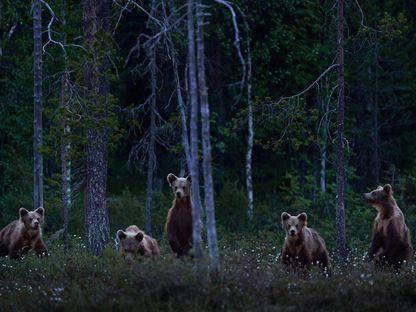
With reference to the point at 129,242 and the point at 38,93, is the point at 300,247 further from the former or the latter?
the point at 38,93

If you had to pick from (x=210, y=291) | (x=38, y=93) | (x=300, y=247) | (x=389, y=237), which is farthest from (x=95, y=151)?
(x=210, y=291)

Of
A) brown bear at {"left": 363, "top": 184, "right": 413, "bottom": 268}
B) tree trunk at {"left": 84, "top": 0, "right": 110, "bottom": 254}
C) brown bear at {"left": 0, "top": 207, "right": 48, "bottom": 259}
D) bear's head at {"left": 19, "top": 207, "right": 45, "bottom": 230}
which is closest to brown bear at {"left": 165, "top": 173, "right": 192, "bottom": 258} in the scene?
tree trunk at {"left": 84, "top": 0, "right": 110, "bottom": 254}

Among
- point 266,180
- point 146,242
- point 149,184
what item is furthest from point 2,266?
point 266,180

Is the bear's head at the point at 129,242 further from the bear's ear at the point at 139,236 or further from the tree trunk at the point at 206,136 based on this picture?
the tree trunk at the point at 206,136

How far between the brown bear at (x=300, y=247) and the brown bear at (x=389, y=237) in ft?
4.05

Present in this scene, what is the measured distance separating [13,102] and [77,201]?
402cm

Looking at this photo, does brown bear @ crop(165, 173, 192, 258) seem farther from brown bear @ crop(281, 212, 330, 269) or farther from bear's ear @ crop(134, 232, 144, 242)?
brown bear @ crop(281, 212, 330, 269)

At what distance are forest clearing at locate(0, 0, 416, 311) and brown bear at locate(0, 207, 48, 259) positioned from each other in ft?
0.14

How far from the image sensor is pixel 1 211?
1088 inches

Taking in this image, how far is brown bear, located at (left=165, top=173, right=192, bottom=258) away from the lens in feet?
54.9

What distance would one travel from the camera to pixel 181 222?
54.9ft

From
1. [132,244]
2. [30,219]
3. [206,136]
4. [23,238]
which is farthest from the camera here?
[30,219]

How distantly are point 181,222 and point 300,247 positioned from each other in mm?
2435

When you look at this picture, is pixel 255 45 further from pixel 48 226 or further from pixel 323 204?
pixel 48 226
